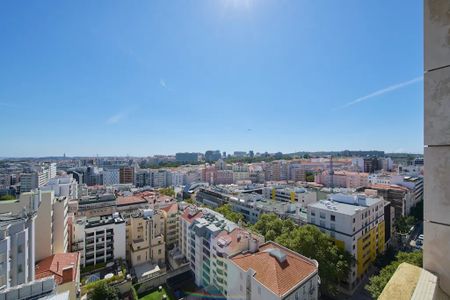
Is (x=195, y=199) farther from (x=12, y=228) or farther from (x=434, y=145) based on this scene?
(x=434, y=145)

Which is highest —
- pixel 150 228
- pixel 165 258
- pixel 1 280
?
pixel 1 280

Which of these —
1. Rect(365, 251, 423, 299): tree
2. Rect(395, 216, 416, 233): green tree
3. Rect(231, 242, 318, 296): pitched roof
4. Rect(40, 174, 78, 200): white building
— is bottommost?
Rect(395, 216, 416, 233): green tree

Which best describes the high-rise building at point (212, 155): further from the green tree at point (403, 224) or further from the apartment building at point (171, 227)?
the green tree at point (403, 224)

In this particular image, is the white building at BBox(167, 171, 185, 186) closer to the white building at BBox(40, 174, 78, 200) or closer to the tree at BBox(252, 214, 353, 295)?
the white building at BBox(40, 174, 78, 200)

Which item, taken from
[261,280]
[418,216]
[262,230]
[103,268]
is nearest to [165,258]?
[103,268]

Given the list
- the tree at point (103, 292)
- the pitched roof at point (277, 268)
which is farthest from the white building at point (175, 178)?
the pitched roof at point (277, 268)

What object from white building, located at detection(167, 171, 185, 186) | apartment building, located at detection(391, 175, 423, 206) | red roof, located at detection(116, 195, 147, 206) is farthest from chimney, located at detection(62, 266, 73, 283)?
white building, located at detection(167, 171, 185, 186)
